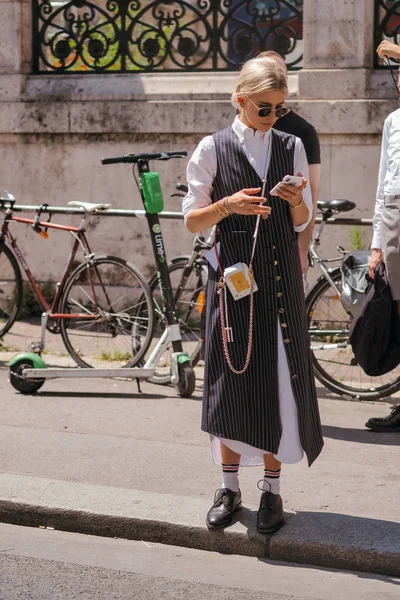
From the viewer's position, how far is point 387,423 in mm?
7066

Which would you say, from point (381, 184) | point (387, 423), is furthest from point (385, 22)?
point (387, 423)

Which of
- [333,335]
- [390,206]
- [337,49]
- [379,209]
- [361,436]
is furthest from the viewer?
[337,49]

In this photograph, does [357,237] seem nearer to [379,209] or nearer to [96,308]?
[96,308]

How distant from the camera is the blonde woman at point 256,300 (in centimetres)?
501

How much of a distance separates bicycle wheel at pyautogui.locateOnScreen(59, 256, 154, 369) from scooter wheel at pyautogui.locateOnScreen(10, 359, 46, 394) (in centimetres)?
63

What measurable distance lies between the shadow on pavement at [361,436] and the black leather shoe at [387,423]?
0.11 feet

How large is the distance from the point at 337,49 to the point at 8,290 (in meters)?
3.48

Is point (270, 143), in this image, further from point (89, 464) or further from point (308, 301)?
point (308, 301)

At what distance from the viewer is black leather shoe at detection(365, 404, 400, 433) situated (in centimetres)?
706

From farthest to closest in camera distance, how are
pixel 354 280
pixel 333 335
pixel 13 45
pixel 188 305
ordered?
pixel 13 45
pixel 188 305
pixel 333 335
pixel 354 280

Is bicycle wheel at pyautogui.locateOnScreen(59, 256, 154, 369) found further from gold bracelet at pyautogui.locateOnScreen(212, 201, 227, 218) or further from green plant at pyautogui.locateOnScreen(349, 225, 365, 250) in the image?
gold bracelet at pyautogui.locateOnScreen(212, 201, 227, 218)

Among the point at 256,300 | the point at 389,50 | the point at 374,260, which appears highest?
the point at 389,50

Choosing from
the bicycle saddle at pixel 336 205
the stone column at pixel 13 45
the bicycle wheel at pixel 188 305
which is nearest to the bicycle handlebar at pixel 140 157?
the bicycle wheel at pixel 188 305

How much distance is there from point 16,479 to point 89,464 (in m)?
0.51
